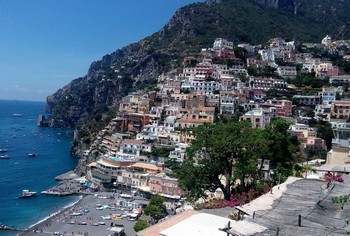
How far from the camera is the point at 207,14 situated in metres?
132

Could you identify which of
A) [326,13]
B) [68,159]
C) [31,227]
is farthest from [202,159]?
[326,13]

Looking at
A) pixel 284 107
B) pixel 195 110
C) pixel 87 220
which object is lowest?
pixel 87 220

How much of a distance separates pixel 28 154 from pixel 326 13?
438 ft

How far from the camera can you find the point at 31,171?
63344 mm

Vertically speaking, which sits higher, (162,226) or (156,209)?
(162,226)

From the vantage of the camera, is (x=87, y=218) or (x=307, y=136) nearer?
(x=87, y=218)

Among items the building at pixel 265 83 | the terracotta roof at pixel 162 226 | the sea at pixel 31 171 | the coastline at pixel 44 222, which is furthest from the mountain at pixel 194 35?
the terracotta roof at pixel 162 226

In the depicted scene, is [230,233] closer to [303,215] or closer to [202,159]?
[303,215]

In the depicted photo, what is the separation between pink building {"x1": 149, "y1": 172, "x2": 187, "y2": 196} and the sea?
9649mm

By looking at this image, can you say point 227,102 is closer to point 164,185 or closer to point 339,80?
point 164,185

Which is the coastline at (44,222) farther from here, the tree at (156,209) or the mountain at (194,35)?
the mountain at (194,35)

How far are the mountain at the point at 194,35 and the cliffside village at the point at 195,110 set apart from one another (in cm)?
2523

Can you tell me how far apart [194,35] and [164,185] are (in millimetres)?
84874

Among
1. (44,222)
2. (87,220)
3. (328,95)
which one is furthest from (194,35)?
(44,222)
